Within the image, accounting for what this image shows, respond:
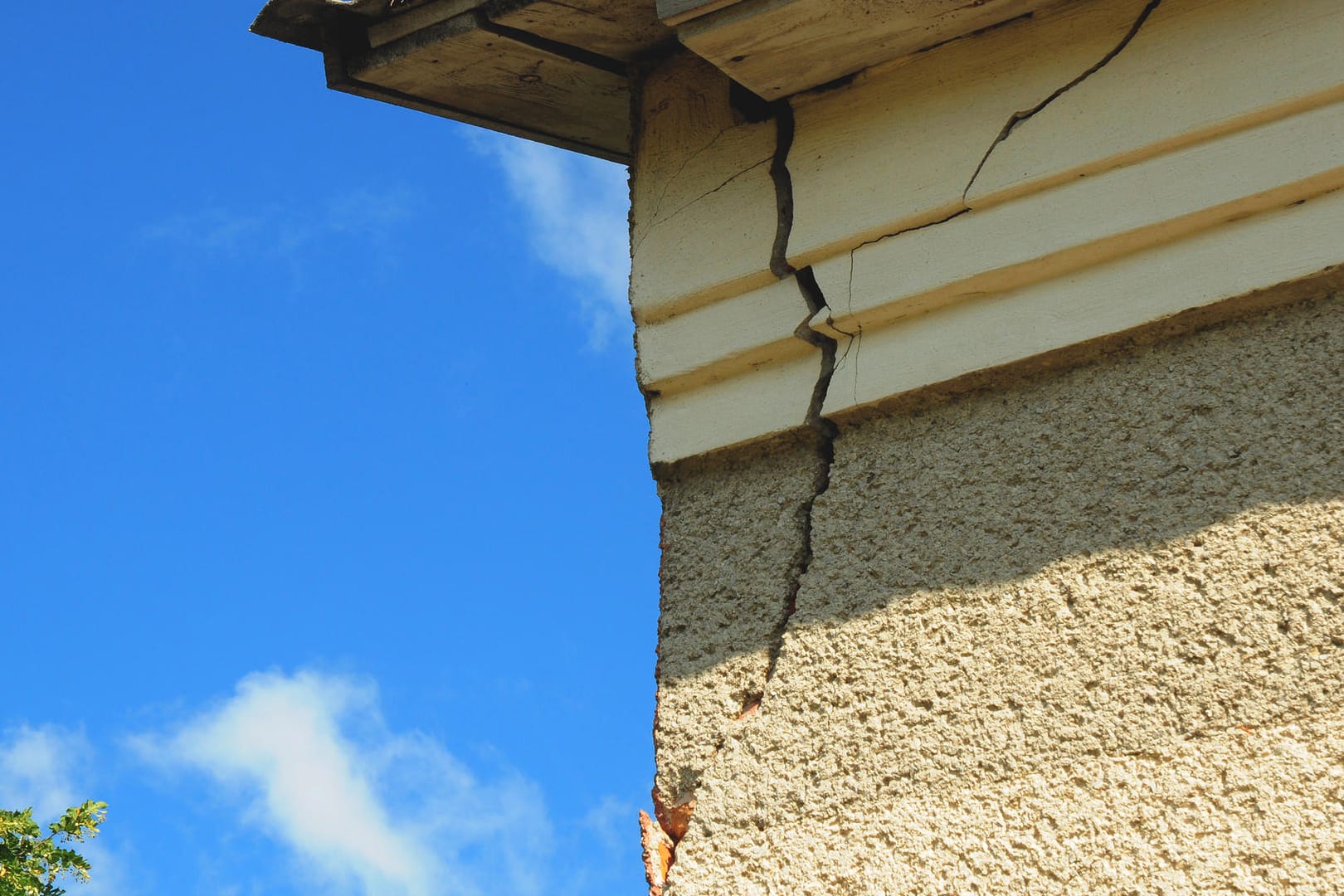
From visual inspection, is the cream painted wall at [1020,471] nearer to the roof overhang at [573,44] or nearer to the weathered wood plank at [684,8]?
the roof overhang at [573,44]

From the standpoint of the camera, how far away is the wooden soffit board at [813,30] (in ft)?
7.32

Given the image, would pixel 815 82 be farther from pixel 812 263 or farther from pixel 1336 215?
pixel 1336 215

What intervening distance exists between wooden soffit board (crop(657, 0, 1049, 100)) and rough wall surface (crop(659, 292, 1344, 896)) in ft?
2.01

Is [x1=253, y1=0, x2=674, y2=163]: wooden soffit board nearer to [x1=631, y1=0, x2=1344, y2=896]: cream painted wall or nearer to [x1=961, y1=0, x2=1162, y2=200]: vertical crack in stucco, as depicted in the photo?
[x1=631, y1=0, x2=1344, y2=896]: cream painted wall

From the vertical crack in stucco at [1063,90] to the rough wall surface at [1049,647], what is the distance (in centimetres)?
37

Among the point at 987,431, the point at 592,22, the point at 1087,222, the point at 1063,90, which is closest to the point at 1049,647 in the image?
the point at 987,431

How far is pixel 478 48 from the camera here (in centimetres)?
256

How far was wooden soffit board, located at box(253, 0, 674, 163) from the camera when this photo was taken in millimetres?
2498

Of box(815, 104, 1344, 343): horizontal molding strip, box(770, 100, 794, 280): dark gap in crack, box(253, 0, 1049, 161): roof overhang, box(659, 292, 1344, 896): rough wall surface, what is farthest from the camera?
box(770, 100, 794, 280): dark gap in crack

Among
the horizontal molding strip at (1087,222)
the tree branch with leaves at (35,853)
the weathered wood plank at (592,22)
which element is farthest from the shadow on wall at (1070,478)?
the tree branch with leaves at (35,853)

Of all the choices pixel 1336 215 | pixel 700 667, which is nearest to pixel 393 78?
pixel 700 667

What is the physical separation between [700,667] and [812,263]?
0.68m

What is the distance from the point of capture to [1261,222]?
2.03 metres

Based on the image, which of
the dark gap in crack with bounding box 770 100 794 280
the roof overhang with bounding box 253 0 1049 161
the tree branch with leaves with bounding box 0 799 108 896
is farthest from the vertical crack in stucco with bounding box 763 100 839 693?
the tree branch with leaves with bounding box 0 799 108 896
